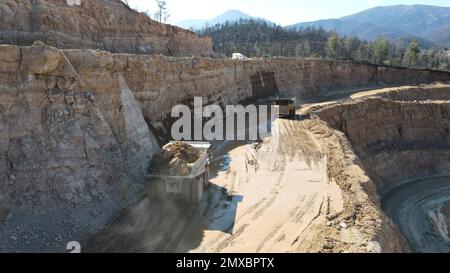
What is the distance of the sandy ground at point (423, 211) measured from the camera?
21.0 meters

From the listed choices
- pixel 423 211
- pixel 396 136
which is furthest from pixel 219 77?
pixel 396 136

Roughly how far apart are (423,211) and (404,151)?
9322mm

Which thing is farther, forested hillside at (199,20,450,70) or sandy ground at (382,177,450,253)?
forested hillside at (199,20,450,70)

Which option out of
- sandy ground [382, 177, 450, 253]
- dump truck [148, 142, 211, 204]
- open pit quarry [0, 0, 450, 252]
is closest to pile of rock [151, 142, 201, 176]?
dump truck [148, 142, 211, 204]

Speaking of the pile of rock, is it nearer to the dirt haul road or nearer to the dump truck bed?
the dump truck bed

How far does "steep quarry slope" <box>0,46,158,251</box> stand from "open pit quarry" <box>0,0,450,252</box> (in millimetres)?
30

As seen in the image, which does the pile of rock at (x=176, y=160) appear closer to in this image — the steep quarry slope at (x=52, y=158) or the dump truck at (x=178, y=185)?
the dump truck at (x=178, y=185)

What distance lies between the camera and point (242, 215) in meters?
12.9

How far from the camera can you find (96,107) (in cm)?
1311

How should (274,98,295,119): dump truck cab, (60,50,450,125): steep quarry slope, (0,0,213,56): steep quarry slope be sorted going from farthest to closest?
(274,98,295,119): dump truck cab
(0,0,213,56): steep quarry slope
(60,50,450,125): steep quarry slope

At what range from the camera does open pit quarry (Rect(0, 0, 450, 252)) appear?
10656mm

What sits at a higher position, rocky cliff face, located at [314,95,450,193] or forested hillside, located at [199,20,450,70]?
forested hillside, located at [199,20,450,70]

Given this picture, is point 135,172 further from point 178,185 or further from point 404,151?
point 404,151
